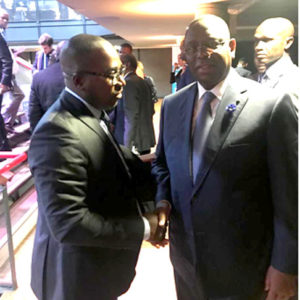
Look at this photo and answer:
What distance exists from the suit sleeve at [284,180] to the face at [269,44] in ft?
3.78

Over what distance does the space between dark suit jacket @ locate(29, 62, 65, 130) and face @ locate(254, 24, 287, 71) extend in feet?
6.39

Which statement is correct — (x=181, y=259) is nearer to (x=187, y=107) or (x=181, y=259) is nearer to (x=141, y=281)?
(x=187, y=107)

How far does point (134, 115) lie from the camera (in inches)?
150

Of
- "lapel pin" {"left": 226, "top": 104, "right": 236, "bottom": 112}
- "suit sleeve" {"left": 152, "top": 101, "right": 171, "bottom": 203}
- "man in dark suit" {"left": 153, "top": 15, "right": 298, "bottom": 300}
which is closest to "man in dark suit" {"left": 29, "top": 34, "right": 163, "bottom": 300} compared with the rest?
"suit sleeve" {"left": 152, "top": 101, "right": 171, "bottom": 203}

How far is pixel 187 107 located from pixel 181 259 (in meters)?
0.66

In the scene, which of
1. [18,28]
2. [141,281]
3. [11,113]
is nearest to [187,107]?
[141,281]

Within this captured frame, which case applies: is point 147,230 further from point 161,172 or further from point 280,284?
point 280,284

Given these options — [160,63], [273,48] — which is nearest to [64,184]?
[273,48]

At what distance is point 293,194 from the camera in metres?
1.20

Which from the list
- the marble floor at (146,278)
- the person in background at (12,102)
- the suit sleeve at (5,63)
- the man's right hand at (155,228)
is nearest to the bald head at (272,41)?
the man's right hand at (155,228)

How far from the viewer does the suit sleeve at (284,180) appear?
116 centimetres

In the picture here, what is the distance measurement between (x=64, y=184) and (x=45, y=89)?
8.15ft

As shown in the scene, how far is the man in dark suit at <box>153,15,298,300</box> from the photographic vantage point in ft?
3.99

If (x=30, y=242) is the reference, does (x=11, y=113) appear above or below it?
above
